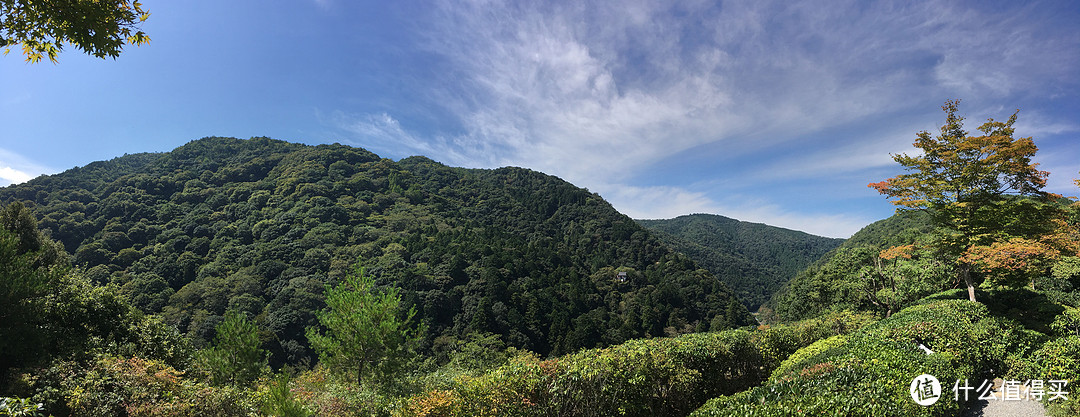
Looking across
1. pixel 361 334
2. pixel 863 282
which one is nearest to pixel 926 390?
pixel 361 334

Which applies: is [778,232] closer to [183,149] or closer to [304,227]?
[304,227]

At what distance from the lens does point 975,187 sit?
1177 centimetres

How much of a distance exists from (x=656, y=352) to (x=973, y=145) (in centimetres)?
1181

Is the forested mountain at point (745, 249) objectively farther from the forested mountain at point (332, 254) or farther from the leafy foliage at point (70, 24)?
the leafy foliage at point (70, 24)

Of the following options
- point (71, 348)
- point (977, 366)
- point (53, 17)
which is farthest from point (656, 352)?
point (71, 348)

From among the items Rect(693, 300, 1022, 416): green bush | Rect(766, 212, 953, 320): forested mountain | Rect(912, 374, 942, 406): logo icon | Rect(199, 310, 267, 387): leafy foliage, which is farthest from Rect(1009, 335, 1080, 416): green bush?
Rect(199, 310, 267, 387): leafy foliage

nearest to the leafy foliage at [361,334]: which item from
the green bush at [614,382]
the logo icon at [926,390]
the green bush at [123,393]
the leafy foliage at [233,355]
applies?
the green bush at [123,393]

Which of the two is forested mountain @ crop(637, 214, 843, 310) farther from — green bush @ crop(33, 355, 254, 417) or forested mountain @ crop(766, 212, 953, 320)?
green bush @ crop(33, 355, 254, 417)

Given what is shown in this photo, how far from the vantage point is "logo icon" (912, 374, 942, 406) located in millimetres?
5648

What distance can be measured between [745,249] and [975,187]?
481 ft

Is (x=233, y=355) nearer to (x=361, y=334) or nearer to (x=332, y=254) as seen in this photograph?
(x=361, y=334)

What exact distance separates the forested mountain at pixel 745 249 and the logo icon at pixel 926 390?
303ft

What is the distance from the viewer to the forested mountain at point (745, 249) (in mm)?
98375

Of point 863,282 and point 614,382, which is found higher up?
point 863,282
